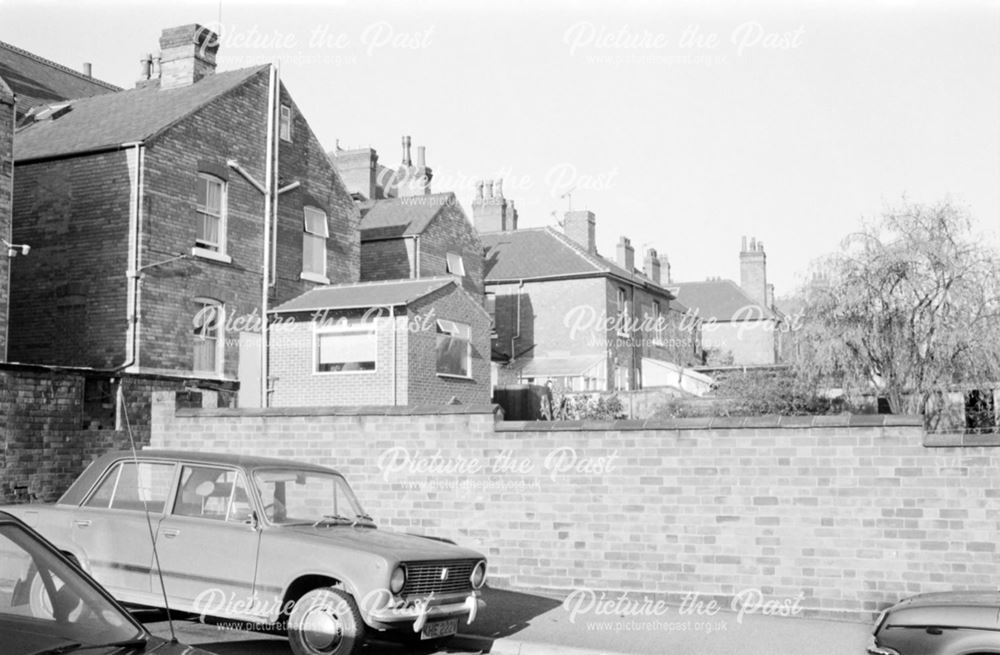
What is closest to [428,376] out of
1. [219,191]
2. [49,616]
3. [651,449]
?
[219,191]

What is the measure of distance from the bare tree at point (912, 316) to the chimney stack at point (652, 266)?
27.5 metres

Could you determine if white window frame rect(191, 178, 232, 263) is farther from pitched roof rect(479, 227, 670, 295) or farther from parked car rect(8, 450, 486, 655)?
Answer: pitched roof rect(479, 227, 670, 295)

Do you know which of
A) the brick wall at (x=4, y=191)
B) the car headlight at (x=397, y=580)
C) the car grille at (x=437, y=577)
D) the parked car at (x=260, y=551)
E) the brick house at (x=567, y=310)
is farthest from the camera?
the brick house at (x=567, y=310)

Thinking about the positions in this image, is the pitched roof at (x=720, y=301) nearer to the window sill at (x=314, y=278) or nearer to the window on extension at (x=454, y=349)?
→ the window on extension at (x=454, y=349)

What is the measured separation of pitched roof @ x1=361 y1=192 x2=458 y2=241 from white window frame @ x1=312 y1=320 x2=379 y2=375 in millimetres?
7150

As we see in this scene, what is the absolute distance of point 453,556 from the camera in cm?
902

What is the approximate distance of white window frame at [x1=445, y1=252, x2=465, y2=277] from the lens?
109 feet

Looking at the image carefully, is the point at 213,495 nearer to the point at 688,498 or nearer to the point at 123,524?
the point at 123,524

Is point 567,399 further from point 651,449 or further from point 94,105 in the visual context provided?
point 651,449

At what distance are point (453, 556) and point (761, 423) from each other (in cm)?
448

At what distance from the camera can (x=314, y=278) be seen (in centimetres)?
2692

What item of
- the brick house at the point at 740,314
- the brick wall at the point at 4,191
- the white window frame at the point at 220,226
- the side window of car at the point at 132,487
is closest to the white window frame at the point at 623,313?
the brick house at the point at 740,314

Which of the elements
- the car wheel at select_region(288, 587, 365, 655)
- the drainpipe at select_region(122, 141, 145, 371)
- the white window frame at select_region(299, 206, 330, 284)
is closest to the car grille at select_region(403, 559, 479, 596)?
the car wheel at select_region(288, 587, 365, 655)

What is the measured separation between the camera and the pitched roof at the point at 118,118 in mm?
22906
